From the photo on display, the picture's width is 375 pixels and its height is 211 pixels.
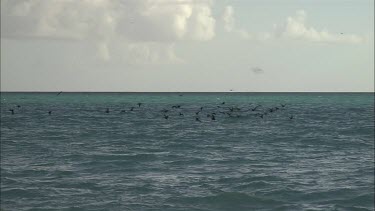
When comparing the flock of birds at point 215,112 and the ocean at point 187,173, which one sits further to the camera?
the flock of birds at point 215,112

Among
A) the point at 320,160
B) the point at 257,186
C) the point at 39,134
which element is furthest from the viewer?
the point at 39,134

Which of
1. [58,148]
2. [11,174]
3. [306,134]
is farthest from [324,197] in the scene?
[306,134]

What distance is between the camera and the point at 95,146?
4391 centimetres

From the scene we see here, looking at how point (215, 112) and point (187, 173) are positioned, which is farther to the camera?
point (215, 112)

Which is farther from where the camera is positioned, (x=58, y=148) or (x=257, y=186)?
(x=58, y=148)

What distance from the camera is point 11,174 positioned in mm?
27766

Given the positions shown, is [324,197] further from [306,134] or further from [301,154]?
[306,134]

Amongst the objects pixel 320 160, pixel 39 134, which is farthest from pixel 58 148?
pixel 320 160

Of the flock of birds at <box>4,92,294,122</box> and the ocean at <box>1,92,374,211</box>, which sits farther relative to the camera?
the flock of birds at <box>4,92,294,122</box>

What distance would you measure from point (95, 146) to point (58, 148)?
339 cm

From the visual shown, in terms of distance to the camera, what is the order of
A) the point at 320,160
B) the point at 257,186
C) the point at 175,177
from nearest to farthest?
the point at 257,186 < the point at 175,177 < the point at 320,160

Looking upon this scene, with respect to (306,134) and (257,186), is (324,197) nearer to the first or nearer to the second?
(257,186)

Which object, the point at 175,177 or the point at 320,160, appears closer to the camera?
the point at 175,177

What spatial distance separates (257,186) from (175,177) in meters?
4.27
